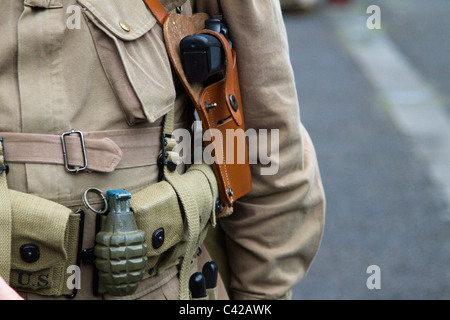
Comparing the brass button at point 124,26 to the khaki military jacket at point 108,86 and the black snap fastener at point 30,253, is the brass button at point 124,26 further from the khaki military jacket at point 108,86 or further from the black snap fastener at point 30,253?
the black snap fastener at point 30,253

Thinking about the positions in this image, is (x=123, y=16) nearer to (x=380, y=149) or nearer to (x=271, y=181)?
(x=271, y=181)

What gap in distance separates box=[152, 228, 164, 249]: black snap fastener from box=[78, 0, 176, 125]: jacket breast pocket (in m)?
0.24

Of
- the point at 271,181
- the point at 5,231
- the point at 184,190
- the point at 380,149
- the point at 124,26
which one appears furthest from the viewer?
the point at 380,149

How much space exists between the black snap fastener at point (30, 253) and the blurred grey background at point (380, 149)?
2361 mm

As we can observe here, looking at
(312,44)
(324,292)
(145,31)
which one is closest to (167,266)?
(145,31)

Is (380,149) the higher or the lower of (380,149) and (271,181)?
Answer: the lower

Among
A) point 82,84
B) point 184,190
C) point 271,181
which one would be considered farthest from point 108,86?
point 271,181

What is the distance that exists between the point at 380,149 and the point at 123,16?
170 inches

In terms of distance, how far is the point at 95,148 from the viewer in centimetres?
150

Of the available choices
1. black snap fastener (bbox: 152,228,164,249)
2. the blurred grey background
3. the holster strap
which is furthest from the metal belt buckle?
the blurred grey background

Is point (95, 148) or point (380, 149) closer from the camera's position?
point (95, 148)

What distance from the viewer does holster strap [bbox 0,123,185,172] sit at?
145cm

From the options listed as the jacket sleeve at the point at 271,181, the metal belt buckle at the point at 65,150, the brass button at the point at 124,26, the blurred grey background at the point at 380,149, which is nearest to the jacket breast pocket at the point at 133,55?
the brass button at the point at 124,26

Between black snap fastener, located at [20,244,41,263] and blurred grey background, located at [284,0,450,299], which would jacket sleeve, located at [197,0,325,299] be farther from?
blurred grey background, located at [284,0,450,299]
